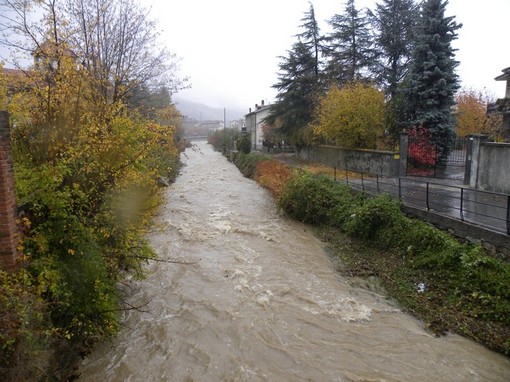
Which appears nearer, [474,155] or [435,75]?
[474,155]

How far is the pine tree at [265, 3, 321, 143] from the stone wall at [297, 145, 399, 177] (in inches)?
113

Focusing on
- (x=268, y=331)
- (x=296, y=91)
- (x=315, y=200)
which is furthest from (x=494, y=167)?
(x=296, y=91)

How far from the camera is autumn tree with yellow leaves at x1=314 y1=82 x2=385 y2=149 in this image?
2036 cm

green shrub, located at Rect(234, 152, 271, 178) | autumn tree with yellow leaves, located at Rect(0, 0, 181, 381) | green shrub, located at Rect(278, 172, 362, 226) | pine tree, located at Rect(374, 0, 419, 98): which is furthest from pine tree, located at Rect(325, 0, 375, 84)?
autumn tree with yellow leaves, located at Rect(0, 0, 181, 381)

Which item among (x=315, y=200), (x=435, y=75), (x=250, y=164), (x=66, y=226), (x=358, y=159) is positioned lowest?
(x=315, y=200)

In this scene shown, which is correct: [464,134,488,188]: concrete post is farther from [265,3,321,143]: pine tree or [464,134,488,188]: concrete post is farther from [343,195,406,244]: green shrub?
[265,3,321,143]: pine tree

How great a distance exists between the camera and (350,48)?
2912 centimetres

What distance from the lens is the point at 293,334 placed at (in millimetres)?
6906

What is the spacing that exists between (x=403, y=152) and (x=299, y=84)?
1361 centimetres

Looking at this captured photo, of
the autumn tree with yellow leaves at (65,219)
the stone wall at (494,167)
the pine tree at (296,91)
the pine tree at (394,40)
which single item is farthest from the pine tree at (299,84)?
the autumn tree with yellow leaves at (65,219)

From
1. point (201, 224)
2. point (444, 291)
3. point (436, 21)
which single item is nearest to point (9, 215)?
point (444, 291)

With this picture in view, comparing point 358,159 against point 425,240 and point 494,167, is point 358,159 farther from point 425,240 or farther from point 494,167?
point 425,240

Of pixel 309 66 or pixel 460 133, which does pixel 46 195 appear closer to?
pixel 309 66

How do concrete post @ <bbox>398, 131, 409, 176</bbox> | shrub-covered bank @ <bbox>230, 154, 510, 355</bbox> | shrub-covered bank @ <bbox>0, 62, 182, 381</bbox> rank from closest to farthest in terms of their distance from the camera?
→ shrub-covered bank @ <bbox>0, 62, 182, 381</bbox> → shrub-covered bank @ <bbox>230, 154, 510, 355</bbox> → concrete post @ <bbox>398, 131, 409, 176</bbox>
